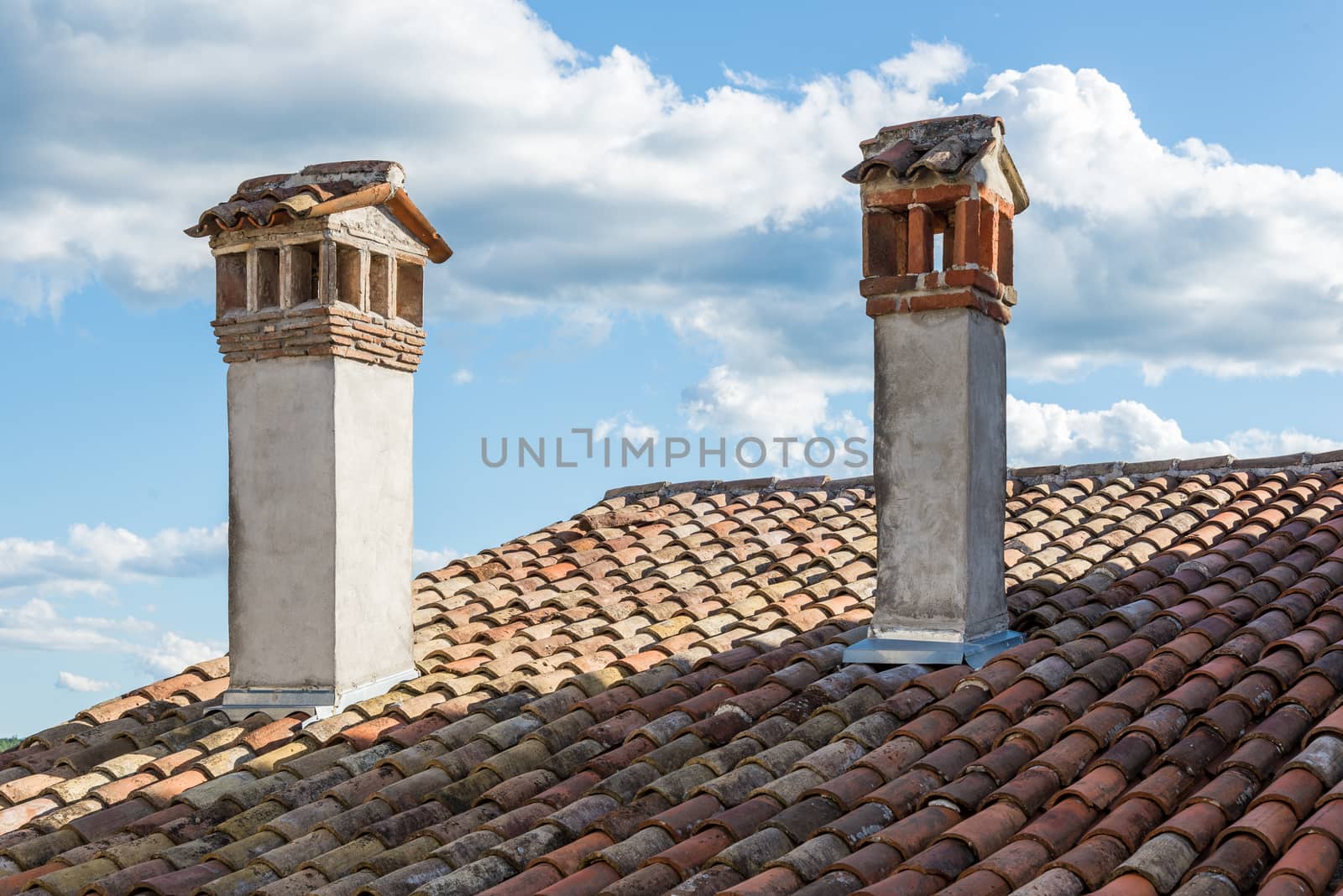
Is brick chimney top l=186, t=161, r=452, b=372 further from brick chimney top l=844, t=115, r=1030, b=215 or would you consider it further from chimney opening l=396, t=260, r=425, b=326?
brick chimney top l=844, t=115, r=1030, b=215

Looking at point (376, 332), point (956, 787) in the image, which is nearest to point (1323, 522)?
point (956, 787)

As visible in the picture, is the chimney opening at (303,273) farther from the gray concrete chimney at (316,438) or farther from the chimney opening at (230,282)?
the chimney opening at (230,282)

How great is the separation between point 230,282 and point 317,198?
79 cm

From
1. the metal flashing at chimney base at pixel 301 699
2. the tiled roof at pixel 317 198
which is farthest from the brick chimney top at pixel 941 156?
the metal flashing at chimney base at pixel 301 699

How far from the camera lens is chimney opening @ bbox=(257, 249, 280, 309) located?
7059mm

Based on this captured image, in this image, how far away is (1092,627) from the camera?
593 centimetres

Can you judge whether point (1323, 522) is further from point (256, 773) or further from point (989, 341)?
point (256, 773)

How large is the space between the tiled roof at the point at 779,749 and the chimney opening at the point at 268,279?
7.14 ft

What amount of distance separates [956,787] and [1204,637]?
5.39ft

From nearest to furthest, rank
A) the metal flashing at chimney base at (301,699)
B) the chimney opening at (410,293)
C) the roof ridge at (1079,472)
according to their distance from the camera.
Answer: the metal flashing at chimney base at (301,699), the chimney opening at (410,293), the roof ridge at (1079,472)

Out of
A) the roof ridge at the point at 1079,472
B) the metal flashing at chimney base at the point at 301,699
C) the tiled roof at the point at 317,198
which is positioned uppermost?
the tiled roof at the point at 317,198

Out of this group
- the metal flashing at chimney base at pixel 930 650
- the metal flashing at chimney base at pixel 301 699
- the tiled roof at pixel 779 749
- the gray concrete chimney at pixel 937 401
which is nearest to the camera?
the tiled roof at pixel 779 749

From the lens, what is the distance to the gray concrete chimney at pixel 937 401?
19.3 ft

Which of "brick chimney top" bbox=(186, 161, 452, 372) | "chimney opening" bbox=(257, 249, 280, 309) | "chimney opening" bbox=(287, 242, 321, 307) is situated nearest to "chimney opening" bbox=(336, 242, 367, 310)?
"brick chimney top" bbox=(186, 161, 452, 372)
